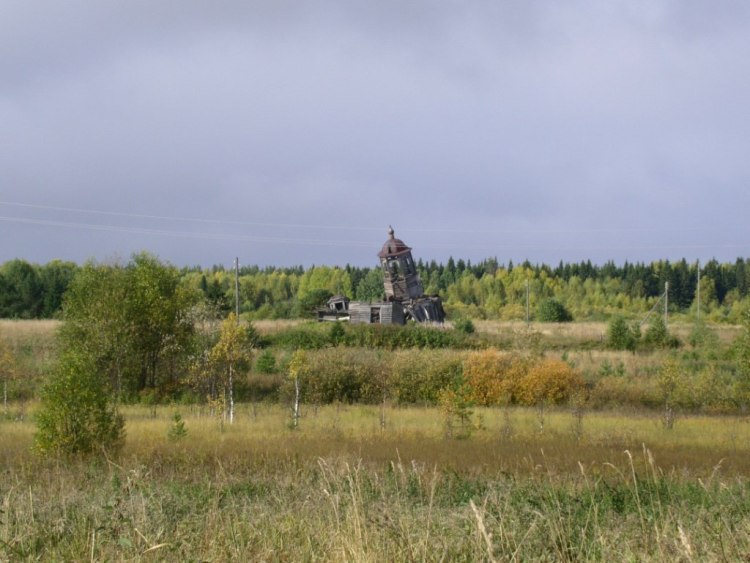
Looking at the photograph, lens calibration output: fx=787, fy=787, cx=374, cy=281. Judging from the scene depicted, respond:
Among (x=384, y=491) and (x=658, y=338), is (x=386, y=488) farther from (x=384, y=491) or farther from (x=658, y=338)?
(x=658, y=338)

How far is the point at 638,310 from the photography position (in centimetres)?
8288

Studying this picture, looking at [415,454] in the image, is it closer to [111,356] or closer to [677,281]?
[111,356]

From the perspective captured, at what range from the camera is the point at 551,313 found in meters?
65.3

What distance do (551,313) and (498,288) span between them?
30493mm

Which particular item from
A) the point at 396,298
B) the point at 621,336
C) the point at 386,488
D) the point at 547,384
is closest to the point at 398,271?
the point at 396,298

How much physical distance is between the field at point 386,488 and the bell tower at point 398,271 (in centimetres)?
1443

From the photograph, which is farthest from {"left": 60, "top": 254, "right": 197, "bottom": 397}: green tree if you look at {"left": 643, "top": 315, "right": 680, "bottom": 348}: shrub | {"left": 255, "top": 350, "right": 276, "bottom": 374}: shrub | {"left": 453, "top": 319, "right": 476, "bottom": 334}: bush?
{"left": 643, "top": 315, "right": 680, "bottom": 348}: shrub

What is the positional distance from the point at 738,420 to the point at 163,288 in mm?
23498

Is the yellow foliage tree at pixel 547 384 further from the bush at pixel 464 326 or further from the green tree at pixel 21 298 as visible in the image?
the green tree at pixel 21 298

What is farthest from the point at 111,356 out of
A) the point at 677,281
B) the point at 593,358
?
the point at 677,281

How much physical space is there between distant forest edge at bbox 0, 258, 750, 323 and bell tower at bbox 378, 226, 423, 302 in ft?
40.7

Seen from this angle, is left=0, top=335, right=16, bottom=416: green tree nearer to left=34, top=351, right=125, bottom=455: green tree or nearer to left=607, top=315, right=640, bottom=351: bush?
left=34, top=351, right=125, bottom=455: green tree

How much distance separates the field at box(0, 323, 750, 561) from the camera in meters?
4.96

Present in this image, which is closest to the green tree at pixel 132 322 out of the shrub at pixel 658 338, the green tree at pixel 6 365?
the green tree at pixel 6 365
